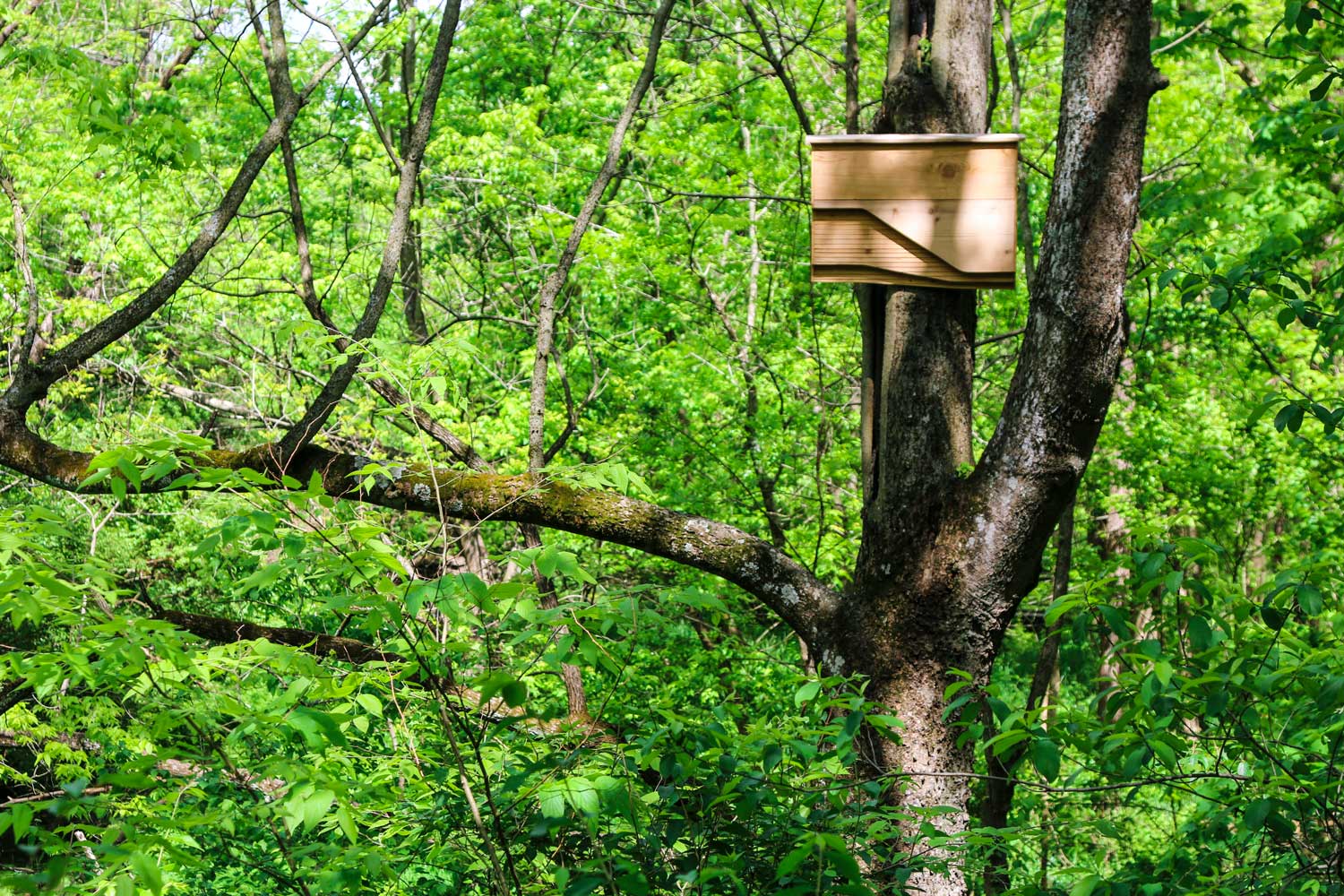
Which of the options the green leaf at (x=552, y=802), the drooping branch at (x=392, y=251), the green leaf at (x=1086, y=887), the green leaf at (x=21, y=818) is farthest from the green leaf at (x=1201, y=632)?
the drooping branch at (x=392, y=251)

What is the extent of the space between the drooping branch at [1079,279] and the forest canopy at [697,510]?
0.04ft

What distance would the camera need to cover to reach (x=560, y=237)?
323 inches

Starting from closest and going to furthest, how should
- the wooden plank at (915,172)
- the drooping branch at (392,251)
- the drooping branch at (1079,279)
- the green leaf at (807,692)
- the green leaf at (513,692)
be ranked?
1. the green leaf at (513,692)
2. the green leaf at (807,692)
3. the drooping branch at (1079,279)
4. the wooden plank at (915,172)
5. the drooping branch at (392,251)

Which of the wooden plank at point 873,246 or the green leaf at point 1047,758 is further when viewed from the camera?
the wooden plank at point 873,246

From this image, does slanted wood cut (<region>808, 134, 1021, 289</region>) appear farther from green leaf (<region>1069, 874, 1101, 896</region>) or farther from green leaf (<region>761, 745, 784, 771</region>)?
green leaf (<region>1069, 874, 1101, 896</region>)

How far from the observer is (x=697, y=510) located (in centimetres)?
780

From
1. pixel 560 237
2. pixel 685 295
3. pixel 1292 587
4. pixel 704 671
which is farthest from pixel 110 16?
pixel 1292 587

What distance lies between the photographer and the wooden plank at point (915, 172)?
9.98ft

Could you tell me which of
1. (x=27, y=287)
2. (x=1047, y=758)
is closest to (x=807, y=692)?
(x=1047, y=758)

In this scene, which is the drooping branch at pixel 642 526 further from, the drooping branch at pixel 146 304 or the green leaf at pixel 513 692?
the green leaf at pixel 513 692

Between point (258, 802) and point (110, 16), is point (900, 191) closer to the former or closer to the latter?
point (258, 802)

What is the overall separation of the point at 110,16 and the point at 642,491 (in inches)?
367

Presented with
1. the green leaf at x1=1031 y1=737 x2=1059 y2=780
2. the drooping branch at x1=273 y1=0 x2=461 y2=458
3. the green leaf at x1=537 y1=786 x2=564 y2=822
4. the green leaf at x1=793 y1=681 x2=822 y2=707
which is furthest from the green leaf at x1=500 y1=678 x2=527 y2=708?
the drooping branch at x1=273 y1=0 x2=461 y2=458

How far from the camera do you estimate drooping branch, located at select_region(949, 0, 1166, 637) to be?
2.89 m
